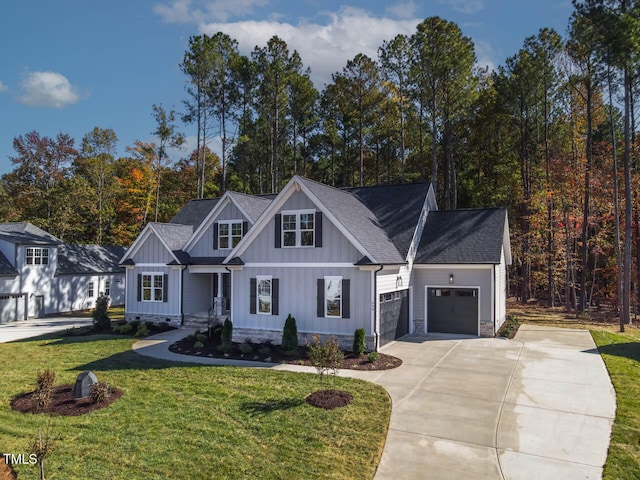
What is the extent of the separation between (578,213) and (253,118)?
2525 centimetres

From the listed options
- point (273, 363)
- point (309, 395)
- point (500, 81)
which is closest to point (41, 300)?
point (273, 363)

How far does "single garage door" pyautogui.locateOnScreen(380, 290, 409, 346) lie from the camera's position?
1625 cm

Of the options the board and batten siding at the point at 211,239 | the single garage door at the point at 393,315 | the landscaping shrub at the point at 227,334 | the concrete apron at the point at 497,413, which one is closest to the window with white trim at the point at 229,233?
the board and batten siding at the point at 211,239

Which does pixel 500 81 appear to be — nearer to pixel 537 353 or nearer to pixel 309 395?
pixel 537 353

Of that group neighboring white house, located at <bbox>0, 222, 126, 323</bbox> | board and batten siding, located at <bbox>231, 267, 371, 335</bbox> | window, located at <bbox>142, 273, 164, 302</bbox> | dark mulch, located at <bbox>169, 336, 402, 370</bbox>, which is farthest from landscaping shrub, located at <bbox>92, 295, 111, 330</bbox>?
neighboring white house, located at <bbox>0, 222, 126, 323</bbox>

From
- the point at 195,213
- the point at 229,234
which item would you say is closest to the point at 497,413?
the point at 229,234

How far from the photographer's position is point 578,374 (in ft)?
41.0

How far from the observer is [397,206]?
69.3 feet

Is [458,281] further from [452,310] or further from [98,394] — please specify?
[98,394]

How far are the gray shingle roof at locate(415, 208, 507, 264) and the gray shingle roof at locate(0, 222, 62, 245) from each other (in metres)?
24.5

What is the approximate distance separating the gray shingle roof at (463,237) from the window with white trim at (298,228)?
5678 mm

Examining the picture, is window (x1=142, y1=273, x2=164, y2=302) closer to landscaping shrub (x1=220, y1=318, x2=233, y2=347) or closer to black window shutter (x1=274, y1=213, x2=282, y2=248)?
landscaping shrub (x1=220, y1=318, x2=233, y2=347)

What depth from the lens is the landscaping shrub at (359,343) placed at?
14.7m

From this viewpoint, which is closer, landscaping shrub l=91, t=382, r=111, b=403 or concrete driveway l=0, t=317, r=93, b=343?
landscaping shrub l=91, t=382, r=111, b=403
